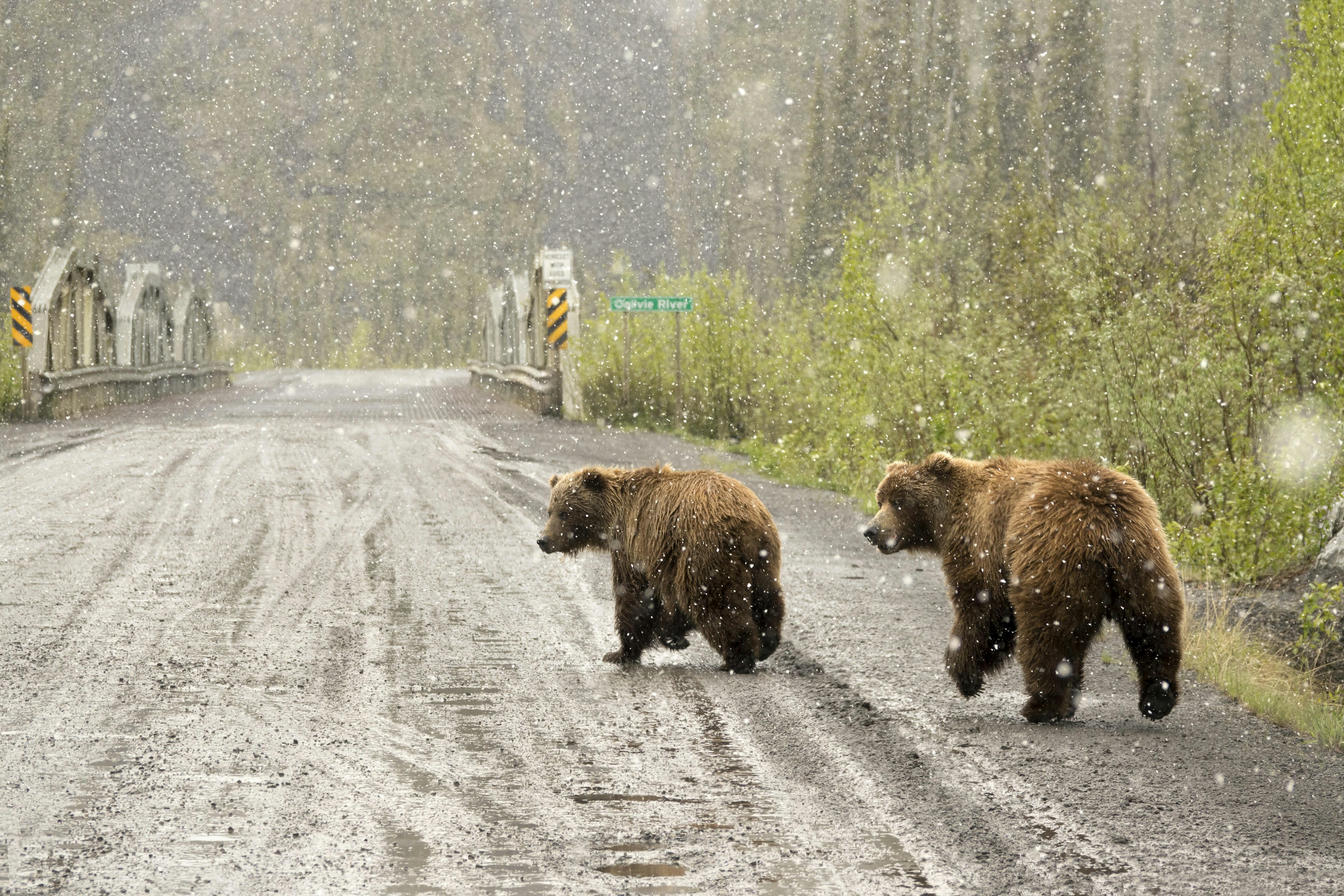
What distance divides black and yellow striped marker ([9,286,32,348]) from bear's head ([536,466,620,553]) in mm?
21038

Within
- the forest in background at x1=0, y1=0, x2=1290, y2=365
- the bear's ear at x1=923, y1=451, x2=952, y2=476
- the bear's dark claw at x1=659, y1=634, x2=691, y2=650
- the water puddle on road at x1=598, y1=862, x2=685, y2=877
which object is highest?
the forest in background at x1=0, y1=0, x2=1290, y2=365

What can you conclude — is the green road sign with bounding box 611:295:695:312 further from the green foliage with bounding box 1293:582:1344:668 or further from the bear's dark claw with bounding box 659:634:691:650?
the bear's dark claw with bounding box 659:634:691:650

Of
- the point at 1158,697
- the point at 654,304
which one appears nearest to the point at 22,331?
the point at 654,304

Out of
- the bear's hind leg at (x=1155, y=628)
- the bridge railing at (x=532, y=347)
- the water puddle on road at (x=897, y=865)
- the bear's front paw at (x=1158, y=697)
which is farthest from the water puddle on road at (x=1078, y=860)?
the bridge railing at (x=532, y=347)

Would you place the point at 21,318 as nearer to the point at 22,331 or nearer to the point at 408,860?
the point at 22,331

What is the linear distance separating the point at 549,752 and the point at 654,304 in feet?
59.2

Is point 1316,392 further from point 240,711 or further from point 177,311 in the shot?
point 177,311

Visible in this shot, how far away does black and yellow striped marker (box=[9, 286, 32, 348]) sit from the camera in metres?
26.2

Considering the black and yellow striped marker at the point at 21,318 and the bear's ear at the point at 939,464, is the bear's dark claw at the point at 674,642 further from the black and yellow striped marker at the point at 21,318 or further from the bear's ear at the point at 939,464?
the black and yellow striped marker at the point at 21,318

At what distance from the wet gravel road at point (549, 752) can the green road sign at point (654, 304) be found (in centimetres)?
1245

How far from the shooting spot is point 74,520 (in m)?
12.7

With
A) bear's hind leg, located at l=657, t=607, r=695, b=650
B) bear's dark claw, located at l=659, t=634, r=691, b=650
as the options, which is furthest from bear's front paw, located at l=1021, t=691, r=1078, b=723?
bear's dark claw, located at l=659, t=634, r=691, b=650

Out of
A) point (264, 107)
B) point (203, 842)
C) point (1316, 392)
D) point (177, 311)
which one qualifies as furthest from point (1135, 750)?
point (264, 107)

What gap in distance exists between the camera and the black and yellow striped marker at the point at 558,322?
27.4 metres
